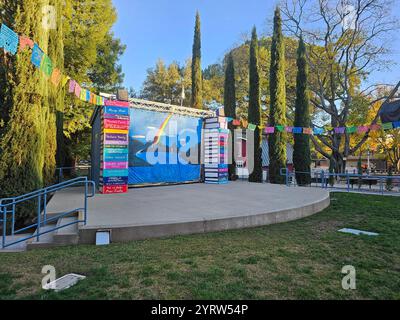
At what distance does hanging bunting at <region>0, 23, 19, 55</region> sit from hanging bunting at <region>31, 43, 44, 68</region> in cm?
37

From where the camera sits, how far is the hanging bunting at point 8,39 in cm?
437

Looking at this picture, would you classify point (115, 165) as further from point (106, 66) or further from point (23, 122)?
point (106, 66)

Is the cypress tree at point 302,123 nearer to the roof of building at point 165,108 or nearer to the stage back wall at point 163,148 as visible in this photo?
the roof of building at point 165,108

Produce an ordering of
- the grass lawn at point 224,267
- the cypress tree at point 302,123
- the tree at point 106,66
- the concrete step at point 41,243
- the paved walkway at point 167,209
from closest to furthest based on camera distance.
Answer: the grass lawn at point 224,267 < the concrete step at point 41,243 < the paved walkway at point 167,209 < the cypress tree at point 302,123 < the tree at point 106,66

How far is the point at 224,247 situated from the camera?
159 inches

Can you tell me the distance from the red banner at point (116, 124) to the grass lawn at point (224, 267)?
5281mm

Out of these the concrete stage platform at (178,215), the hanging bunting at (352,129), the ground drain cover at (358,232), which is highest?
the hanging bunting at (352,129)

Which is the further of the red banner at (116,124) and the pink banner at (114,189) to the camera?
the red banner at (116,124)

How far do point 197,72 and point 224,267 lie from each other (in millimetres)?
19377

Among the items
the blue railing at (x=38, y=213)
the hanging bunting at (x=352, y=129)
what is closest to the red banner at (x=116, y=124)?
the blue railing at (x=38, y=213)

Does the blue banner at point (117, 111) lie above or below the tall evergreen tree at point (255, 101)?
below

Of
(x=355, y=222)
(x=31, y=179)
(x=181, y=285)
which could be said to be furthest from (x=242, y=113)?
(x=181, y=285)

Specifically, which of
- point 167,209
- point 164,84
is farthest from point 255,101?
point 164,84

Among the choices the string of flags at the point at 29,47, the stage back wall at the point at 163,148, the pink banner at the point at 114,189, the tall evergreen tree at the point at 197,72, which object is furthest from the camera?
the tall evergreen tree at the point at 197,72
